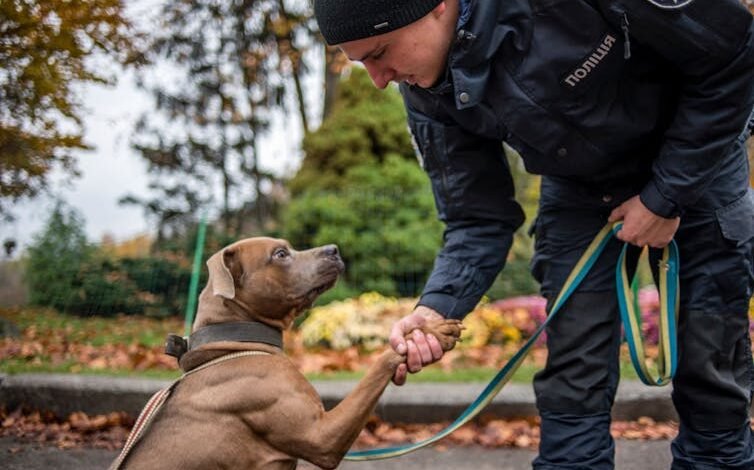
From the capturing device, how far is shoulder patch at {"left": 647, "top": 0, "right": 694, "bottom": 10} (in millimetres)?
1949

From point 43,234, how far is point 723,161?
335 inches

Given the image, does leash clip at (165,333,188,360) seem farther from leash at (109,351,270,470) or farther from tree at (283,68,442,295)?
tree at (283,68,442,295)

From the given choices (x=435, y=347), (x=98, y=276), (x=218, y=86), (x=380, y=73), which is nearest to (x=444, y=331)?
(x=435, y=347)

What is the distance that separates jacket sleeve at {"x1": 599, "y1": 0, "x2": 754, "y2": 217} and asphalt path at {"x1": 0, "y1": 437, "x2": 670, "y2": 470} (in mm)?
1881

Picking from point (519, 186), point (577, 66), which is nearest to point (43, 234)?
point (519, 186)

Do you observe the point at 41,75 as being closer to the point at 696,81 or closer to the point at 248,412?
the point at 248,412

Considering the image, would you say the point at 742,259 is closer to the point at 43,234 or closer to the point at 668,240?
the point at 668,240

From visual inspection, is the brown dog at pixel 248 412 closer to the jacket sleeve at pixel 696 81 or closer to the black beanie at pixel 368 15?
the jacket sleeve at pixel 696 81

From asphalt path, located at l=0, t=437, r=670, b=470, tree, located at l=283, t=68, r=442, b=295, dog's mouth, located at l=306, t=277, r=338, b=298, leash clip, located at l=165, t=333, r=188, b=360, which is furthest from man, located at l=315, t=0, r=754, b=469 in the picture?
tree, located at l=283, t=68, r=442, b=295

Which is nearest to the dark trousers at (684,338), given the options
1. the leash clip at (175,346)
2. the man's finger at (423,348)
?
the man's finger at (423,348)

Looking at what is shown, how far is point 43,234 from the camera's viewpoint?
901 centimetres

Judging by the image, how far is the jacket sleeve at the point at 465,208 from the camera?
2.62 m

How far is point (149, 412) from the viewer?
7.90ft

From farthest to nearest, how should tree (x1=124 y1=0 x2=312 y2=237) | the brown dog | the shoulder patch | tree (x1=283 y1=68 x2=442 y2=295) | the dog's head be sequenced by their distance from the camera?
1. tree (x1=124 y1=0 x2=312 y2=237)
2. tree (x1=283 y1=68 x2=442 y2=295)
3. the dog's head
4. the brown dog
5. the shoulder patch
